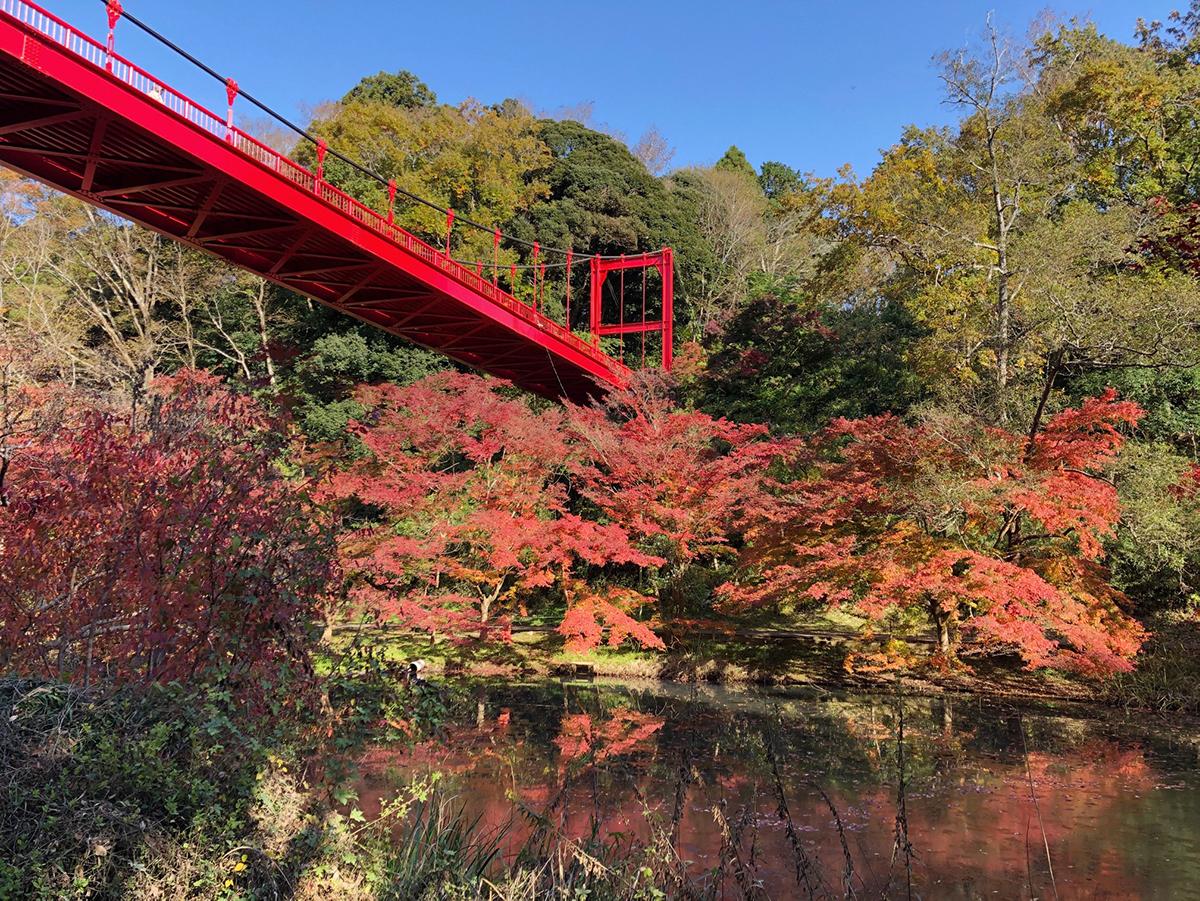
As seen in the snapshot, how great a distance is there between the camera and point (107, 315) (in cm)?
1847

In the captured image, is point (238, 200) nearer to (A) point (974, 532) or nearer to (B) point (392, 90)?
(A) point (974, 532)

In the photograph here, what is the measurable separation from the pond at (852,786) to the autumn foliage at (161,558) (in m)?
1.33

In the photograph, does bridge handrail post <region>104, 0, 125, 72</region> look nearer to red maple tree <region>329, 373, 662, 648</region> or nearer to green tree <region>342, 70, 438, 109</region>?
red maple tree <region>329, 373, 662, 648</region>

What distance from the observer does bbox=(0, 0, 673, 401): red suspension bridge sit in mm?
7230

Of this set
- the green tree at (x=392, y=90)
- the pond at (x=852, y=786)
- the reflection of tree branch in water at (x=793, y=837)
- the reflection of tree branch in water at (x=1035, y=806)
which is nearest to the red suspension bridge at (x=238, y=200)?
the pond at (x=852, y=786)

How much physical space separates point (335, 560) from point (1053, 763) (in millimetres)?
6061

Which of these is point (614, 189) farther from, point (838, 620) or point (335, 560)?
point (335, 560)

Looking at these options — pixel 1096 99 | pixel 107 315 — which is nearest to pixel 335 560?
pixel 1096 99

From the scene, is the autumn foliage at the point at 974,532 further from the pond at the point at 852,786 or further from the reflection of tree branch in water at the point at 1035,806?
the pond at the point at 852,786

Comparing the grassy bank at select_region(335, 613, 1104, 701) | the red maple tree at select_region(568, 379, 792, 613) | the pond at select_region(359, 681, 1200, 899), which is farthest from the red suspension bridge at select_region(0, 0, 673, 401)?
the pond at select_region(359, 681, 1200, 899)

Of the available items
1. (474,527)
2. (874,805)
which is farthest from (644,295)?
(874,805)

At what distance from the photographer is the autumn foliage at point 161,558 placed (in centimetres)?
311

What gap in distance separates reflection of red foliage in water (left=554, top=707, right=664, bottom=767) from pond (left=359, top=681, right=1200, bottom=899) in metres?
0.04

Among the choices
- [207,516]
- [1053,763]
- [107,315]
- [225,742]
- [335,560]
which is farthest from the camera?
[107,315]
